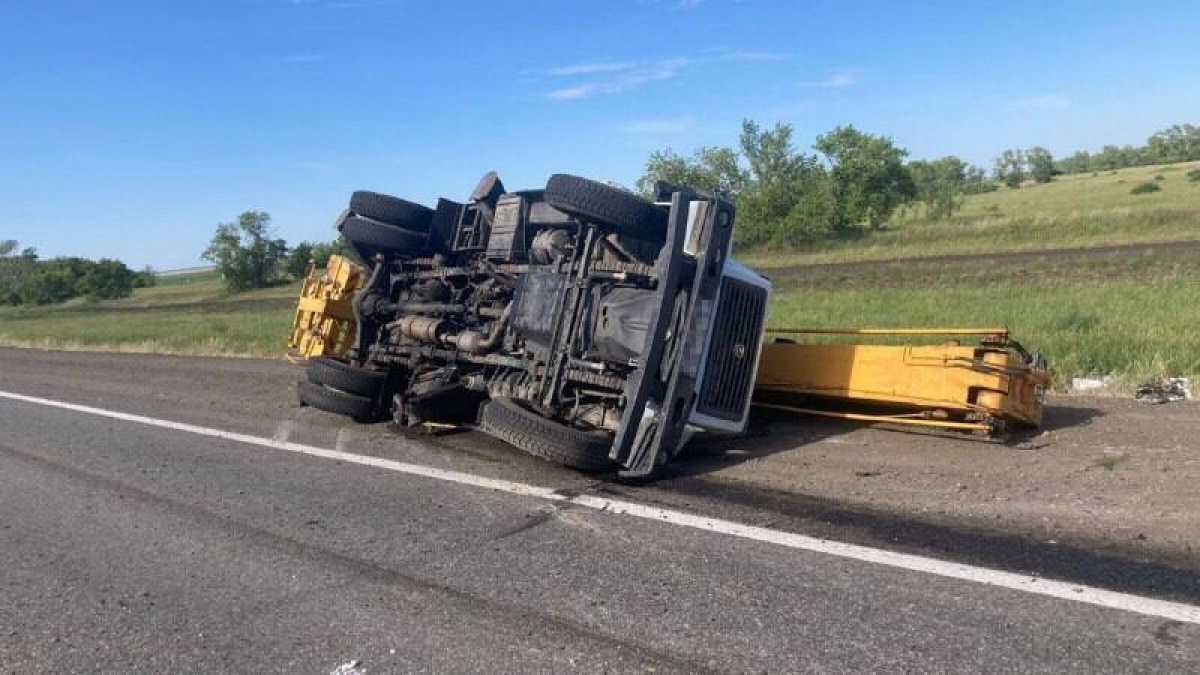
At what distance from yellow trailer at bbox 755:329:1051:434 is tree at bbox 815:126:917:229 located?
31.3 m

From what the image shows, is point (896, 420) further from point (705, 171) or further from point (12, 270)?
point (12, 270)

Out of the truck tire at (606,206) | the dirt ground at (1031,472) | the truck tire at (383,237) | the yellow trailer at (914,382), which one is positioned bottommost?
the dirt ground at (1031,472)

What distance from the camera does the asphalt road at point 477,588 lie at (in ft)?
10.3

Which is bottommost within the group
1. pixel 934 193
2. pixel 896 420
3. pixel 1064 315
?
pixel 896 420

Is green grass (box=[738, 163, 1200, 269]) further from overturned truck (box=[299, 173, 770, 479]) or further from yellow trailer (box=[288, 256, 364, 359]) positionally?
overturned truck (box=[299, 173, 770, 479])

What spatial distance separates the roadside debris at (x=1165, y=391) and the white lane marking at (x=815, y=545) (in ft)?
12.7

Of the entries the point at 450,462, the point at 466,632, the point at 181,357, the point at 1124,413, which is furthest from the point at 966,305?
the point at 181,357

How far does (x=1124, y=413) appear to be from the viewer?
6.41m

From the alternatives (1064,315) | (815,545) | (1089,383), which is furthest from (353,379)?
(1064,315)

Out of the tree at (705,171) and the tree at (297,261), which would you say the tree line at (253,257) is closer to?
the tree at (297,261)

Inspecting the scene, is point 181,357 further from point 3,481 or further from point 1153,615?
point 1153,615

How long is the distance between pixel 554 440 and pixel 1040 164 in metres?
90.7

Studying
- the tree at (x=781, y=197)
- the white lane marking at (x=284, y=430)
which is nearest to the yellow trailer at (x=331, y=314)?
the white lane marking at (x=284, y=430)

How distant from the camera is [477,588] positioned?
3.91m
